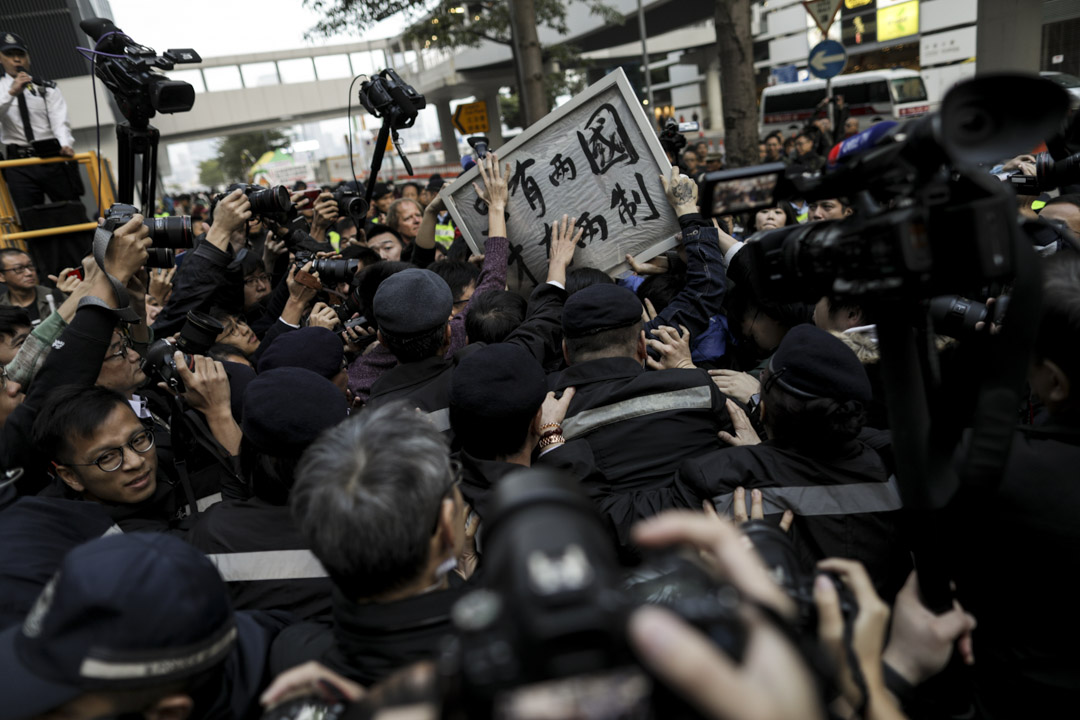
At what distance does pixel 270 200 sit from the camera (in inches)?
138

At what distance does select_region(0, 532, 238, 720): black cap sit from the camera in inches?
45.9

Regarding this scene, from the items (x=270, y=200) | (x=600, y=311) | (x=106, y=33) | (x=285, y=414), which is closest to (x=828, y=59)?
(x=270, y=200)

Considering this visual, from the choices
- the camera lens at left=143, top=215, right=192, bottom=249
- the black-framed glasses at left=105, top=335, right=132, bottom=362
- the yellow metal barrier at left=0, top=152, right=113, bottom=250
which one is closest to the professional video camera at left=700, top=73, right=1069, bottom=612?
the camera lens at left=143, top=215, right=192, bottom=249

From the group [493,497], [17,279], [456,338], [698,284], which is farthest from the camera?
[17,279]

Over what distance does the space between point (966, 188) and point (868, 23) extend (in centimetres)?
3275

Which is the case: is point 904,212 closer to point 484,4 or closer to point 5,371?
point 5,371

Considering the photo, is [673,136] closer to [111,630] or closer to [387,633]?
[387,633]

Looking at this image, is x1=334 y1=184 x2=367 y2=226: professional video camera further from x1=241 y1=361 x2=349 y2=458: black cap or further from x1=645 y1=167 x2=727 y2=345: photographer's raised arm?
x1=241 y1=361 x2=349 y2=458: black cap

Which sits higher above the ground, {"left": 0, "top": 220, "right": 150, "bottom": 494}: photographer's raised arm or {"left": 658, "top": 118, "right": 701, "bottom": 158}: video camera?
{"left": 658, "top": 118, "right": 701, "bottom": 158}: video camera

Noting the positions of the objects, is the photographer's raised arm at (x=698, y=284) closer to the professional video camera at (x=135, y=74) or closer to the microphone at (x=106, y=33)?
the professional video camera at (x=135, y=74)

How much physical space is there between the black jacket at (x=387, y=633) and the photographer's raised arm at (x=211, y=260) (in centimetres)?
249

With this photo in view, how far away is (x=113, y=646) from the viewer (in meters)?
1.17

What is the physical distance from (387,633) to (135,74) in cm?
346

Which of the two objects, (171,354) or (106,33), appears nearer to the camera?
(171,354)
